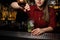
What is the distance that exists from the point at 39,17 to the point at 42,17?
3 cm

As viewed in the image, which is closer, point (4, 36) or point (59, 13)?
point (59, 13)

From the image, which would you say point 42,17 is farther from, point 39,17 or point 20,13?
point 20,13

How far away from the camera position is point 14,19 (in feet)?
5.28

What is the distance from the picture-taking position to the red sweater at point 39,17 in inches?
61.4

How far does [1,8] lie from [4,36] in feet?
0.90

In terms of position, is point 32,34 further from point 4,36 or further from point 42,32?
point 4,36

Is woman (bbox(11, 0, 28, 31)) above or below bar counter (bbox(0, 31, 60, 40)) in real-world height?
above

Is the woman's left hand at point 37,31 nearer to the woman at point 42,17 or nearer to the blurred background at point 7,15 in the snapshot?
the woman at point 42,17

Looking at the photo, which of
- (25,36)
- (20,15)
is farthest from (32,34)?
(20,15)

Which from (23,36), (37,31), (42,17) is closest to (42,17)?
(42,17)

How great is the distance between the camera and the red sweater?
1.56m

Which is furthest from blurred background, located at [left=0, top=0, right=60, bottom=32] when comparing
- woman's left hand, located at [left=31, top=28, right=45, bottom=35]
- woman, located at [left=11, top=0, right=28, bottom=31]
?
woman's left hand, located at [left=31, top=28, right=45, bottom=35]

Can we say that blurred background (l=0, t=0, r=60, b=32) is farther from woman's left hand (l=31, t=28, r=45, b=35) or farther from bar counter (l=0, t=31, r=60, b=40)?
woman's left hand (l=31, t=28, r=45, b=35)

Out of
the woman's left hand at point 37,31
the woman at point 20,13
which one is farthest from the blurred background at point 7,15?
the woman's left hand at point 37,31
